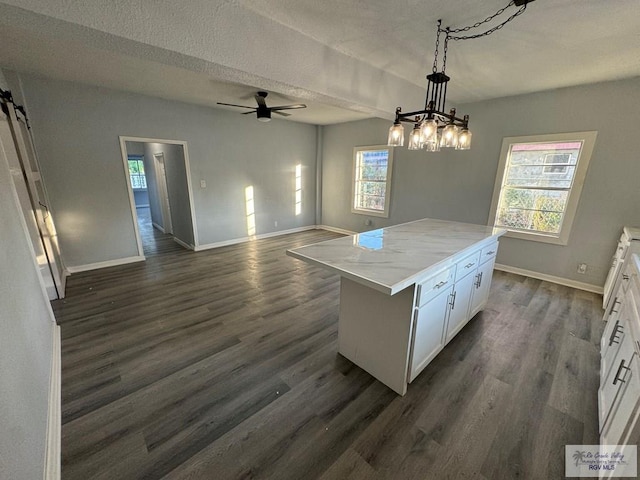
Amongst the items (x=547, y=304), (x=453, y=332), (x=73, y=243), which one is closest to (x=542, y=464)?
(x=453, y=332)

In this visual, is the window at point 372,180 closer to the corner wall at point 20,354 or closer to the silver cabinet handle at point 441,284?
the silver cabinet handle at point 441,284

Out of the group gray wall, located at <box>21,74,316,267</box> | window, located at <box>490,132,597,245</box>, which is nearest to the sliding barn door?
gray wall, located at <box>21,74,316,267</box>

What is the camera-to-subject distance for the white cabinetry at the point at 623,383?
115cm

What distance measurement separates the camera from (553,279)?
372 cm

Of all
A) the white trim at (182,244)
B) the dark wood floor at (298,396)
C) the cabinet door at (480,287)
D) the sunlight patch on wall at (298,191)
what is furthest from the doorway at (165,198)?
the cabinet door at (480,287)

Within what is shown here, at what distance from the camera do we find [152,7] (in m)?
1.46

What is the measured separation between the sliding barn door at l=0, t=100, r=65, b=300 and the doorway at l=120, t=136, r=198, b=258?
1018 mm

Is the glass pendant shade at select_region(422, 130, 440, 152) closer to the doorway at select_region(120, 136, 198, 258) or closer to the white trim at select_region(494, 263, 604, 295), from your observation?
the white trim at select_region(494, 263, 604, 295)

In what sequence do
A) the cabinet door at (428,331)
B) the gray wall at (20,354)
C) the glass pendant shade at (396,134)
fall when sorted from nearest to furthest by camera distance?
the gray wall at (20,354), the cabinet door at (428,331), the glass pendant shade at (396,134)

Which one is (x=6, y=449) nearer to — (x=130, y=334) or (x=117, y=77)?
(x=130, y=334)

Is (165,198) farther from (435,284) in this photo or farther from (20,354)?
(435,284)

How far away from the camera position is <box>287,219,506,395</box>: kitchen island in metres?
1.63

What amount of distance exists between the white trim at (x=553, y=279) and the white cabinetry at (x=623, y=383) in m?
2.15

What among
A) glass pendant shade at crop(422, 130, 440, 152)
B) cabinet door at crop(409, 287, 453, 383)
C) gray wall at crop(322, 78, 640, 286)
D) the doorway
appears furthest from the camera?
the doorway
